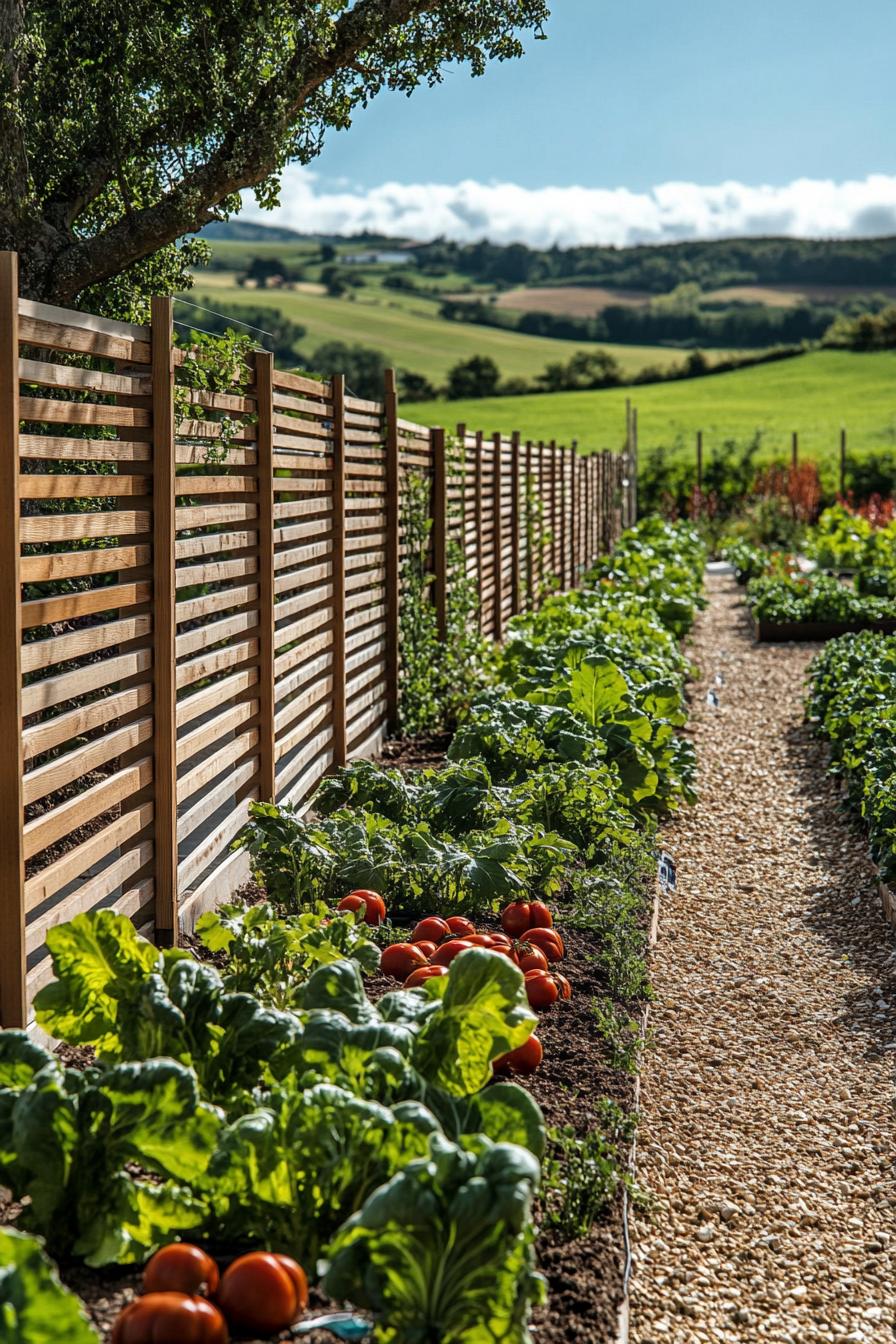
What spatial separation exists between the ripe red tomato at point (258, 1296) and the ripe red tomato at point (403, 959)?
5.82 feet

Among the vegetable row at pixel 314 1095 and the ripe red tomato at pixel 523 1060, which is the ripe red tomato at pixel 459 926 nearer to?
the vegetable row at pixel 314 1095

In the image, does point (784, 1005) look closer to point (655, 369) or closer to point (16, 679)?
point (16, 679)

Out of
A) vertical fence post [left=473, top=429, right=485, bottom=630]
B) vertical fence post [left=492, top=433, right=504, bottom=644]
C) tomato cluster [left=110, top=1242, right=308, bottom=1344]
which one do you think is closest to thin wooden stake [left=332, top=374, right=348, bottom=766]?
vertical fence post [left=473, top=429, right=485, bottom=630]

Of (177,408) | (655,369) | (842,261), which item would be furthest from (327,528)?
(842,261)

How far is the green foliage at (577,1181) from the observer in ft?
9.60

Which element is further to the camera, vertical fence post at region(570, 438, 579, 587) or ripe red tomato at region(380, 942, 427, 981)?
vertical fence post at region(570, 438, 579, 587)

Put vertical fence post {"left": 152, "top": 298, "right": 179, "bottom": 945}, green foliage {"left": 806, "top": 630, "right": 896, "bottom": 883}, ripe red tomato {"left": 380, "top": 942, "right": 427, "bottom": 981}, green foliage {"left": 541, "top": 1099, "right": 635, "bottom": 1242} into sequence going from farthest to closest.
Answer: green foliage {"left": 806, "top": 630, "right": 896, "bottom": 883} → vertical fence post {"left": 152, "top": 298, "right": 179, "bottom": 945} → ripe red tomato {"left": 380, "top": 942, "right": 427, "bottom": 981} → green foliage {"left": 541, "top": 1099, "right": 635, "bottom": 1242}

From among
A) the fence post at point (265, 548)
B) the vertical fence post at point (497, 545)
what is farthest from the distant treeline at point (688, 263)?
the fence post at point (265, 548)

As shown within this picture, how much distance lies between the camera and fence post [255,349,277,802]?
18.2 ft

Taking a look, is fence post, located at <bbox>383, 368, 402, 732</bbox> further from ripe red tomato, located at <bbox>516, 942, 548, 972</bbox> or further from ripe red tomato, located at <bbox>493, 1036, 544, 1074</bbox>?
ripe red tomato, located at <bbox>493, 1036, 544, 1074</bbox>

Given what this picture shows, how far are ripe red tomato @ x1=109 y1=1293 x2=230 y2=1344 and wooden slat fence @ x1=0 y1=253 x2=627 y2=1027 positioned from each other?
4.11 ft

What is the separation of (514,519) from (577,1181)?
11742 millimetres

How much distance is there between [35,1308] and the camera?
1.74 m

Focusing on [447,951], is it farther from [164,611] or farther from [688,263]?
[688,263]
